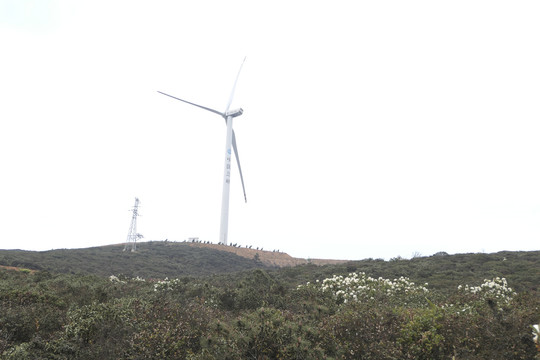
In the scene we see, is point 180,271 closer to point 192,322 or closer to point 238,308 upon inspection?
point 238,308

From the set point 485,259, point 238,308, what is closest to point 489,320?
point 238,308

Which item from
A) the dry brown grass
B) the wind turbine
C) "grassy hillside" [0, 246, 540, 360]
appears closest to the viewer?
"grassy hillside" [0, 246, 540, 360]

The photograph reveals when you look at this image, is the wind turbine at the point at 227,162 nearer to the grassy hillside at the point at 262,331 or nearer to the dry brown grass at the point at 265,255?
the dry brown grass at the point at 265,255

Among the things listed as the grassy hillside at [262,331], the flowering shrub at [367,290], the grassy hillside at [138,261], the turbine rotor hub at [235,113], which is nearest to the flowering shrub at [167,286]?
the grassy hillside at [262,331]

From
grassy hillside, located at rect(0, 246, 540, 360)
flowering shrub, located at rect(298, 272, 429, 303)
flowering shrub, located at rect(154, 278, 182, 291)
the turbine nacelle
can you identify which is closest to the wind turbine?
the turbine nacelle

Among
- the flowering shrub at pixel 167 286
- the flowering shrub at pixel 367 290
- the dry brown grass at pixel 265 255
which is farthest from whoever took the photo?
the dry brown grass at pixel 265 255

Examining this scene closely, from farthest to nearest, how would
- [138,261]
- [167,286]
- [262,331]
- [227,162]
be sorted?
[227,162] → [138,261] → [167,286] → [262,331]

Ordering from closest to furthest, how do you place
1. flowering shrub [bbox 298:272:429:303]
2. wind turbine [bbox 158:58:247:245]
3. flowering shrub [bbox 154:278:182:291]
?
flowering shrub [bbox 298:272:429:303]
flowering shrub [bbox 154:278:182:291]
wind turbine [bbox 158:58:247:245]

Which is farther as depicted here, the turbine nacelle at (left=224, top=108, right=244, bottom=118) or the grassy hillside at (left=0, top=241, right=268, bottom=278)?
the turbine nacelle at (left=224, top=108, right=244, bottom=118)

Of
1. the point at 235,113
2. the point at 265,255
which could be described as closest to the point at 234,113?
the point at 235,113

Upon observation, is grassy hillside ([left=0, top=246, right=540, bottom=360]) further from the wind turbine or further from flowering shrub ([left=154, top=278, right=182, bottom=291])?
the wind turbine

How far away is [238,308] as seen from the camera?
12141 millimetres

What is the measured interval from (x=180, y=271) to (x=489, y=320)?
35374mm

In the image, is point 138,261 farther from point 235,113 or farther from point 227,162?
point 235,113
